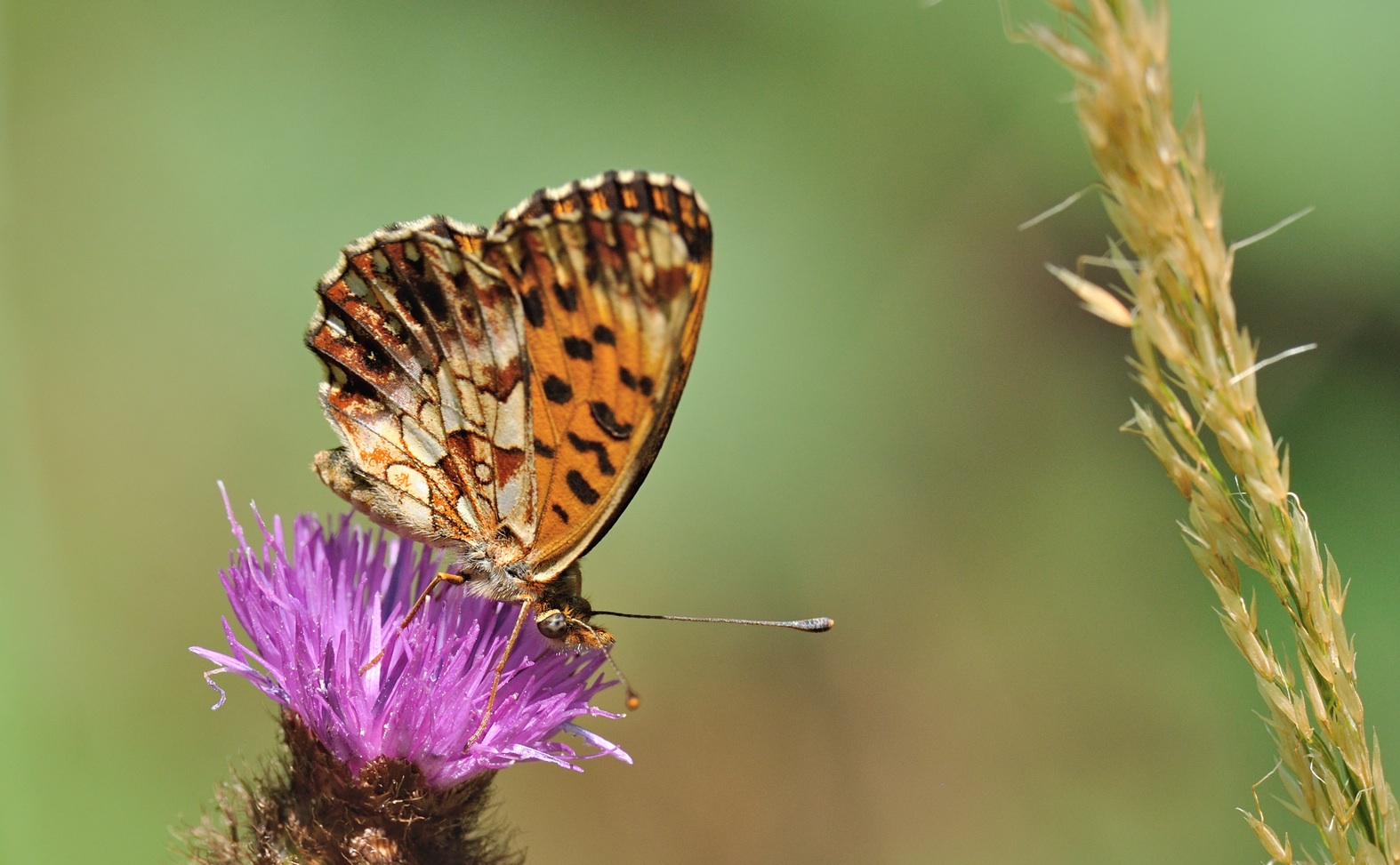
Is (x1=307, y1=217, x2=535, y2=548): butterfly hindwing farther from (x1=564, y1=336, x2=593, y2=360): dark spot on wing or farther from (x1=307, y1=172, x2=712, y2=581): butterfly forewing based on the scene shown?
Answer: (x1=564, y1=336, x2=593, y2=360): dark spot on wing

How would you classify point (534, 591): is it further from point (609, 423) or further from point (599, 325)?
point (599, 325)

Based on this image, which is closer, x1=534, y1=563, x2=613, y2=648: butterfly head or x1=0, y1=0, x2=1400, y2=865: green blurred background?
x1=534, y1=563, x2=613, y2=648: butterfly head

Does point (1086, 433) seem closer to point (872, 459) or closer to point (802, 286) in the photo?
point (872, 459)

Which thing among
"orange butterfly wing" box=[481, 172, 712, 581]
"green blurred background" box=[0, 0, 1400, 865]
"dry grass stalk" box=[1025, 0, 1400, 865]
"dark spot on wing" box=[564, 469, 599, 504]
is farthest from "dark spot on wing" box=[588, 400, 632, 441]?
"green blurred background" box=[0, 0, 1400, 865]

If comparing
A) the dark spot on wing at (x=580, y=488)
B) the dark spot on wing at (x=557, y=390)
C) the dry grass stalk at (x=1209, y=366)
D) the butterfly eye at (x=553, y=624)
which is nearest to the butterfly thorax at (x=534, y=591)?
the butterfly eye at (x=553, y=624)

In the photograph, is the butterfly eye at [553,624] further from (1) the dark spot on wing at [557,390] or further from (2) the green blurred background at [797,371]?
(2) the green blurred background at [797,371]

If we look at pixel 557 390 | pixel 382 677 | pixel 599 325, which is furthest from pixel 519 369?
pixel 382 677

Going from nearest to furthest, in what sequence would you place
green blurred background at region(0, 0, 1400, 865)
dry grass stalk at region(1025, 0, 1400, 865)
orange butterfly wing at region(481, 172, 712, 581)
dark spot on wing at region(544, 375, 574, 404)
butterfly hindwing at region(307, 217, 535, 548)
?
1. dry grass stalk at region(1025, 0, 1400, 865)
2. orange butterfly wing at region(481, 172, 712, 581)
3. dark spot on wing at region(544, 375, 574, 404)
4. butterfly hindwing at region(307, 217, 535, 548)
5. green blurred background at region(0, 0, 1400, 865)

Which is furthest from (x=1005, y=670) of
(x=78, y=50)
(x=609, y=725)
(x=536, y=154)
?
(x=78, y=50)
